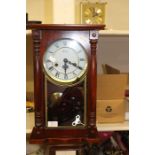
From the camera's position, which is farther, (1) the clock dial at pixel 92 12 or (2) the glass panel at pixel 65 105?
(1) the clock dial at pixel 92 12

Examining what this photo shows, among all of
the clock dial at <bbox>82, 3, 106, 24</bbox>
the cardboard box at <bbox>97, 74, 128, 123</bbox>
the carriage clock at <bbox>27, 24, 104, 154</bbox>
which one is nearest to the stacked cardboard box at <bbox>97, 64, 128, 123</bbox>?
the cardboard box at <bbox>97, 74, 128, 123</bbox>

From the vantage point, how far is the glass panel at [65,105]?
3.75 feet

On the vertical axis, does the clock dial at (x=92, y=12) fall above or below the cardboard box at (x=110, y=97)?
above

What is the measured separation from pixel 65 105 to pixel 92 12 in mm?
632

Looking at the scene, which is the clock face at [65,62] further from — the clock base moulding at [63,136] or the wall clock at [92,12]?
the wall clock at [92,12]

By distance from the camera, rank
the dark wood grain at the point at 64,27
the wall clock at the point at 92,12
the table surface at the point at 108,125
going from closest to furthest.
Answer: the dark wood grain at the point at 64,27, the table surface at the point at 108,125, the wall clock at the point at 92,12

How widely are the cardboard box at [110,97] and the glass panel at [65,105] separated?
226mm

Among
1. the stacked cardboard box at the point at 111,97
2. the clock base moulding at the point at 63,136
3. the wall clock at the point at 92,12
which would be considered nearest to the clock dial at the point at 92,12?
the wall clock at the point at 92,12

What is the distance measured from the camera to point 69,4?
1223mm

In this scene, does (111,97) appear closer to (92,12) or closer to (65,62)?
(65,62)

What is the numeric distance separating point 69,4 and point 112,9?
2.24ft
